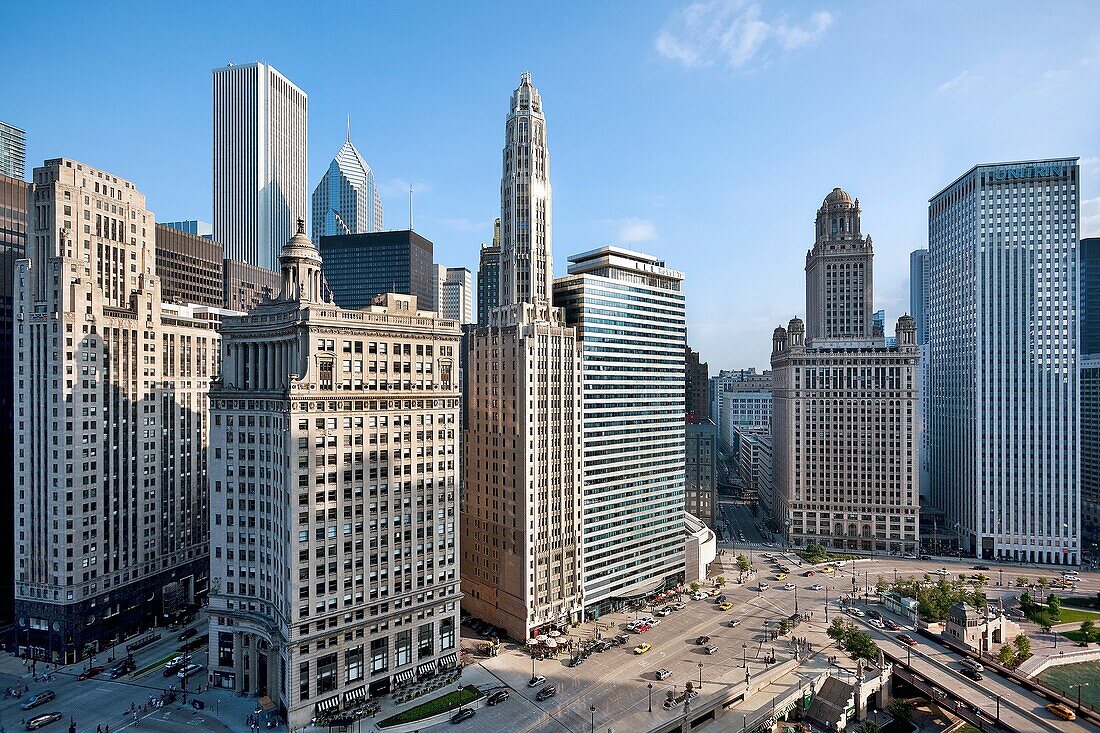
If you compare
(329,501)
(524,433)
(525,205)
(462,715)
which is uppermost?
(525,205)

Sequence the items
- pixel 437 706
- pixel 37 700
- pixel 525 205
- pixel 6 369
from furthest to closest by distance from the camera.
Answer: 1. pixel 525 205
2. pixel 6 369
3. pixel 37 700
4. pixel 437 706

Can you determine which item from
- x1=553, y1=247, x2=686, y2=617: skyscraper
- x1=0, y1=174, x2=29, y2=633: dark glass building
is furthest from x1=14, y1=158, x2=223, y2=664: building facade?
x1=553, y1=247, x2=686, y2=617: skyscraper

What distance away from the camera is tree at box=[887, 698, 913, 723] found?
111 meters

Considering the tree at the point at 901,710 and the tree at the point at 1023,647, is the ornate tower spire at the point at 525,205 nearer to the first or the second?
the tree at the point at 901,710

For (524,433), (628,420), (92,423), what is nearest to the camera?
(92,423)

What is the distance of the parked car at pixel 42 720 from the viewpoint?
10231 cm

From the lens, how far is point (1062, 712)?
103375 mm

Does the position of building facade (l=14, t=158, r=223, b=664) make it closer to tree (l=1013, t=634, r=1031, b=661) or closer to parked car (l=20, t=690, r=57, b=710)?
parked car (l=20, t=690, r=57, b=710)

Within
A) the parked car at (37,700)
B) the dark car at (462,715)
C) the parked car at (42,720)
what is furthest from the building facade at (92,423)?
the dark car at (462,715)

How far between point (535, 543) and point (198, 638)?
243ft

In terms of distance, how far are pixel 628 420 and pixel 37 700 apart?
125m

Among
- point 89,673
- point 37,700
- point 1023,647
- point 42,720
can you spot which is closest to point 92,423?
point 89,673

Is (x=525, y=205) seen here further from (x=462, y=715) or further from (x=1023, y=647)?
(x=1023, y=647)

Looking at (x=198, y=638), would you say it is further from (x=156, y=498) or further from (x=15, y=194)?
(x=15, y=194)
